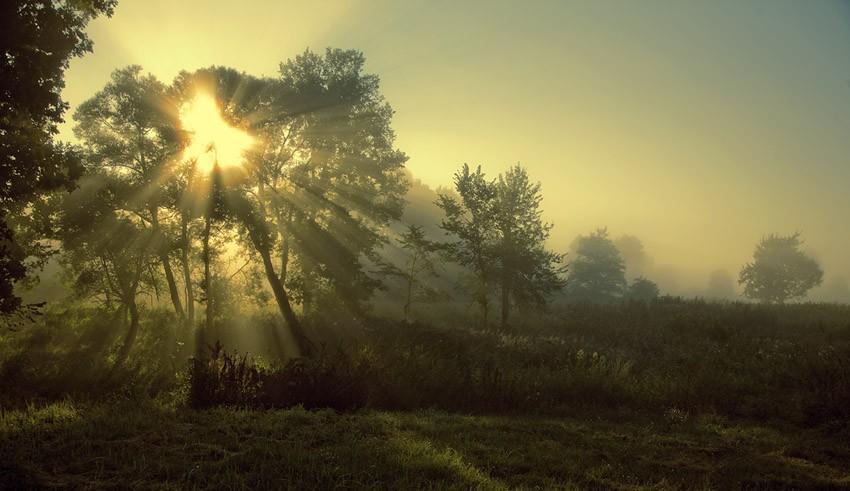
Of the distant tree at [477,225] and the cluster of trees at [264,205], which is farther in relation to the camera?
the distant tree at [477,225]

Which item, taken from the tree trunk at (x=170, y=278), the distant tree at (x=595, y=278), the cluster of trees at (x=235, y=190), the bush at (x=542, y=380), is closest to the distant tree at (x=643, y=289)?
the distant tree at (x=595, y=278)

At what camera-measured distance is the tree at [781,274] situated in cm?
6325

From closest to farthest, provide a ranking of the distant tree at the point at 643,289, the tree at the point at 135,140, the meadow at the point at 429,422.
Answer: the meadow at the point at 429,422, the tree at the point at 135,140, the distant tree at the point at 643,289

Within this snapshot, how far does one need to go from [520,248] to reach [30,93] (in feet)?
72.8

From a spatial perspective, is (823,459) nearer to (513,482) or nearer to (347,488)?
(513,482)

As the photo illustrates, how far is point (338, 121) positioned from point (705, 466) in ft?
79.6

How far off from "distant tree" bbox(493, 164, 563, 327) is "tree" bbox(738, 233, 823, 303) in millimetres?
52579

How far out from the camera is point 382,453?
5.67 meters

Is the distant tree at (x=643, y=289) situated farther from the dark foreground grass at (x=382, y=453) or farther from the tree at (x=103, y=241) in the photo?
the dark foreground grass at (x=382, y=453)

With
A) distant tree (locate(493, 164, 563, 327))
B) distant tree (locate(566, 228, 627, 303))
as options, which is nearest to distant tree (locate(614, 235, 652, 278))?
distant tree (locate(566, 228, 627, 303))

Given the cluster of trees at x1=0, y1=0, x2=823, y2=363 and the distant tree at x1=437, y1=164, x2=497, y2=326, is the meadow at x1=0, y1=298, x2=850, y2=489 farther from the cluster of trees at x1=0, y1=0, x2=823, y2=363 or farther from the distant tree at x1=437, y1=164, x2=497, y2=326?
the distant tree at x1=437, y1=164, x2=497, y2=326

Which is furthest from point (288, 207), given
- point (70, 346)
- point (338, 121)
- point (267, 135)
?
point (70, 346)

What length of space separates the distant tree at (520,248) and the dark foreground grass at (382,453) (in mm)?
18445

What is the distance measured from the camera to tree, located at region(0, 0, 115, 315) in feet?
31.6
